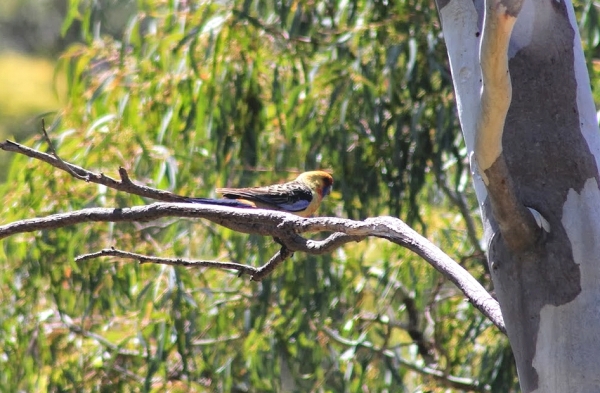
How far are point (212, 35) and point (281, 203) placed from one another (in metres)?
0.98

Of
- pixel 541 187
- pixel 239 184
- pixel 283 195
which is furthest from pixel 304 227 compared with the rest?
pixel 239 184

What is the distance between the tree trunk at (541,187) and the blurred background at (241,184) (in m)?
1.98

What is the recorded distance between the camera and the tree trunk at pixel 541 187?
138 centimetres

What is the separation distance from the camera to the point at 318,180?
11.3 feet

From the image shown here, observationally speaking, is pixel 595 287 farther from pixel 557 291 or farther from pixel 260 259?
pixel 260 259

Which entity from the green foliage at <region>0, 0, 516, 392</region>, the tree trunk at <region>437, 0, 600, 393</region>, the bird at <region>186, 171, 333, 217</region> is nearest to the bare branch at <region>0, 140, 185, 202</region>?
the tree trunk at <region>437, 0, 600, 393</region>

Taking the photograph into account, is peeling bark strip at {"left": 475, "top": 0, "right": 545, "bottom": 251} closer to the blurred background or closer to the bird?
the bird

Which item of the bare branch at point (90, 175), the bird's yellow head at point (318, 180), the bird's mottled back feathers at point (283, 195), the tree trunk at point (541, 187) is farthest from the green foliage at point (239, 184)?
the tree trunk at point (541, 187)

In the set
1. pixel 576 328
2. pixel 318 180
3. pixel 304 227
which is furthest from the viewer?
pixel 318 180

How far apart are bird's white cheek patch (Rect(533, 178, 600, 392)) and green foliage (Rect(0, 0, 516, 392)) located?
2108mm

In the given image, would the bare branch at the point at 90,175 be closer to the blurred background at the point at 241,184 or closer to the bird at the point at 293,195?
the bird at the point at 293,195

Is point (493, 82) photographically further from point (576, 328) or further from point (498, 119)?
point (576, 328)

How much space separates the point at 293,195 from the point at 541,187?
177 cm

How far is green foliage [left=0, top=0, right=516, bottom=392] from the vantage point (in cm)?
374
